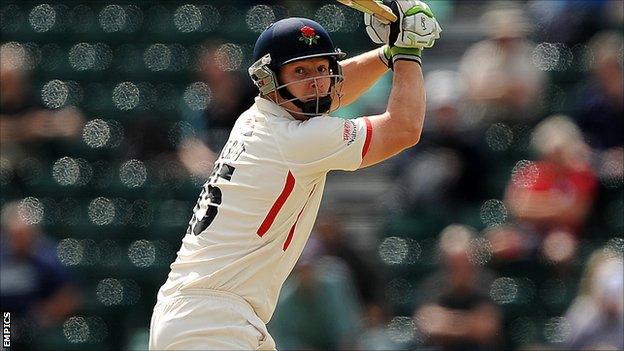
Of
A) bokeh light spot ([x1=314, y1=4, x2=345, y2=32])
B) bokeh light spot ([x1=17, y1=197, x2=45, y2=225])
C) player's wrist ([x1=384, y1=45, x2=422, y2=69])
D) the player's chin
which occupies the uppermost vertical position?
player's wrist ([x1=384, y1=45, x2=422, y2=69])

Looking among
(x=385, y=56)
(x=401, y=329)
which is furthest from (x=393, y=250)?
(x=385, y=56)

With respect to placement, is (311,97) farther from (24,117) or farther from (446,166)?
(24,117)

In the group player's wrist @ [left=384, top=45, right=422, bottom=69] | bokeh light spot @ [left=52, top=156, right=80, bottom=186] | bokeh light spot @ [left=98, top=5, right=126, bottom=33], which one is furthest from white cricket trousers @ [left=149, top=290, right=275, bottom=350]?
bokeh light spot @ [left=98, top=5, right=126, bottom=33]

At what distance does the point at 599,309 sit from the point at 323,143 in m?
3.73

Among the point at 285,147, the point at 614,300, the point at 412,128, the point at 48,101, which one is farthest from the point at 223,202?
the point at 48,101

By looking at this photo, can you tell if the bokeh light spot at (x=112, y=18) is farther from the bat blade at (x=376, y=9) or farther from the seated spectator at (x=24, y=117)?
the bat blade at (x=376, y=9)

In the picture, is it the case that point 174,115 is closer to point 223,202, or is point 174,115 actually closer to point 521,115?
point 521,115

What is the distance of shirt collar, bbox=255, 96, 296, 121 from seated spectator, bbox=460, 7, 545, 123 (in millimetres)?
4306

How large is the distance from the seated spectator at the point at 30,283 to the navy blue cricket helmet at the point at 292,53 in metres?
4.34

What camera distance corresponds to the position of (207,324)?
4.72 metres

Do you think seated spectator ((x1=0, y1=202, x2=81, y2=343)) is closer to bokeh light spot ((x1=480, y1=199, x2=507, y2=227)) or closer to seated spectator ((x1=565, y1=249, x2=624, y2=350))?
bokeh light spot ((x1=480, y1=199, x2=507, y2=227))

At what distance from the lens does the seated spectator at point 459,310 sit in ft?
26.7

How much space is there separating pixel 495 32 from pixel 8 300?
3976mm

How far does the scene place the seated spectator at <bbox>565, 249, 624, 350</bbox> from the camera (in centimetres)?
785
